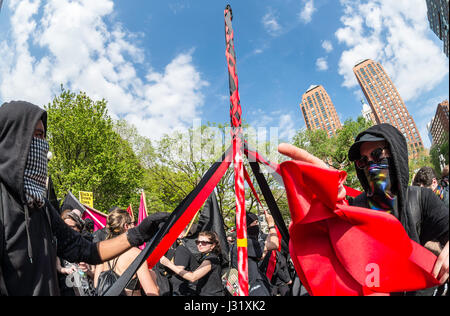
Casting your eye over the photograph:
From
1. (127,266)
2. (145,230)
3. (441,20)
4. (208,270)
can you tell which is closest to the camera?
(441,20)

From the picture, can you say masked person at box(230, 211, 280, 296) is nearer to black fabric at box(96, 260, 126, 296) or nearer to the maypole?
the maypole

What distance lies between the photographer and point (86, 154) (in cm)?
2020

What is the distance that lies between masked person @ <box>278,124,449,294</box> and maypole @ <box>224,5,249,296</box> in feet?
3.26

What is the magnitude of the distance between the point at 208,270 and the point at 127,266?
1340 millimetres

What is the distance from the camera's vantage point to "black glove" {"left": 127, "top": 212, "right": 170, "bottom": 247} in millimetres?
1981

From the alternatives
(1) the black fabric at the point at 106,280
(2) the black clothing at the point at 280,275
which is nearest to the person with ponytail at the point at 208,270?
(1) the black fabric at the point at 106,280

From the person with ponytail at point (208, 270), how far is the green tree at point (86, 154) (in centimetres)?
1662

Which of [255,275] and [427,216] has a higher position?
[427,216]

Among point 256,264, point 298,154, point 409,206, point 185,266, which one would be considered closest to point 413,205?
point 409,206

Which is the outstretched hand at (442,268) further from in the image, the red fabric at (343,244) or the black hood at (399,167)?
the black hood at (399,167)

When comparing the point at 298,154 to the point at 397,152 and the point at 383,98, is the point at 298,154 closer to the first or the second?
the point at 397,152
